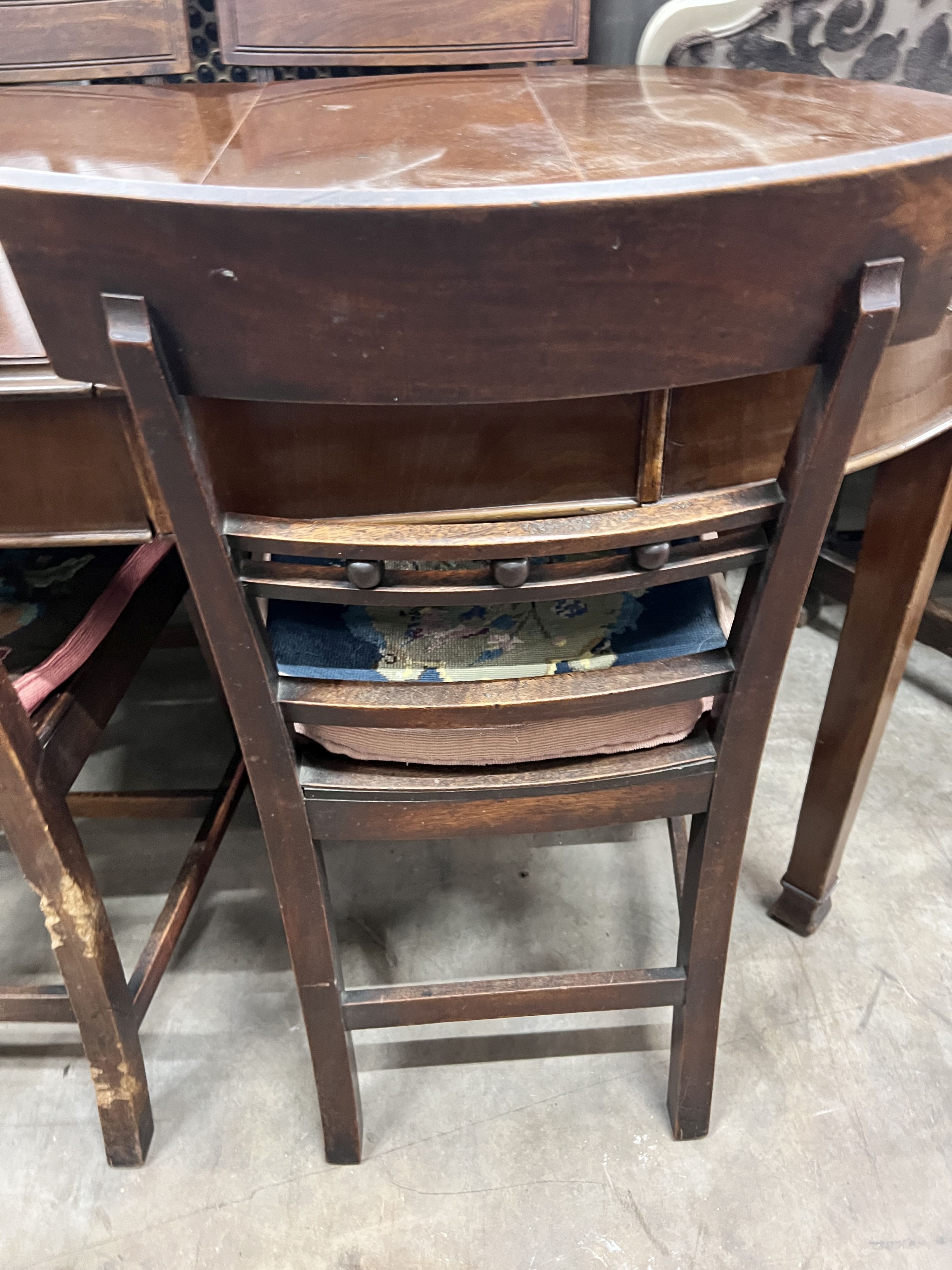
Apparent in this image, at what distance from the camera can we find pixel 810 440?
495 mm

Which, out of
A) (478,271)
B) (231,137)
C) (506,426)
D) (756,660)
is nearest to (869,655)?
(756,660)

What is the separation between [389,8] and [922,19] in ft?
1.98

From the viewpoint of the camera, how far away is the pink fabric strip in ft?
2.47

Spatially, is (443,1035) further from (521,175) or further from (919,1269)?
(521,175)

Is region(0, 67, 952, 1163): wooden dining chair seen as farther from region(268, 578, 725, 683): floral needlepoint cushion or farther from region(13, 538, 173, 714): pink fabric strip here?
region(13, 538, 173, 714): pink fabric strip

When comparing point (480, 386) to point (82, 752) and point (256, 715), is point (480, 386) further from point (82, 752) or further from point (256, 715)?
point (82, 752)

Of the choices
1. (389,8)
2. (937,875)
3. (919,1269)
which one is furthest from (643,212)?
(937,875)

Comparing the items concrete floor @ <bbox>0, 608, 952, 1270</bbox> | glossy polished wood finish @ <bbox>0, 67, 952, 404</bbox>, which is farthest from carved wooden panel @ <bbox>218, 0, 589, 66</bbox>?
concrete floor @ <bbox>0, 608, 952, 1270</bbox>

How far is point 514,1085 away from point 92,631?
2.24 ft

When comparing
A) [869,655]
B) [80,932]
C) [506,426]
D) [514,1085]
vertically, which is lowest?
[514,1085]

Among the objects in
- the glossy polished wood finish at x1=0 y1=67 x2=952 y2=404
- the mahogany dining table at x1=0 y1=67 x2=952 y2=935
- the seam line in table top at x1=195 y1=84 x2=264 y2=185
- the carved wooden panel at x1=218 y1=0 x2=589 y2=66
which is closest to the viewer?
the glossy polished wood finish at x1=0 y1=67 x2=952 y2=404

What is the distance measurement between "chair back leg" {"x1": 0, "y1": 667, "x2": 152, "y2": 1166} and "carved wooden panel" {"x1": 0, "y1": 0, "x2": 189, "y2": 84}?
79 cm

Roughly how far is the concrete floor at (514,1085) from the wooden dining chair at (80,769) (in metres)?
0.10

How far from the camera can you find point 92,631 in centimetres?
82
